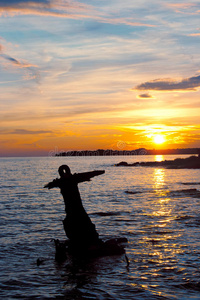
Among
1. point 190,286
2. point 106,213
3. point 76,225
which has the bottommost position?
point 106,213

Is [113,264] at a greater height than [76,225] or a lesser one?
lesser

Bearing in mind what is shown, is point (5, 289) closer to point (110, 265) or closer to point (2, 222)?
point (110, 265)

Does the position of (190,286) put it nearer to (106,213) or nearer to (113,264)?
(113,264)

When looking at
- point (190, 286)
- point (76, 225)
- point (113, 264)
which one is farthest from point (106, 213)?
point (190, 286)

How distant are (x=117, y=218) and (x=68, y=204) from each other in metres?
11.3

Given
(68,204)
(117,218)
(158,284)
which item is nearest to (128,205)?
(117,218)

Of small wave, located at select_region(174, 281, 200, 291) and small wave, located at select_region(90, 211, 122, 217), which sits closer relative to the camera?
small wave, located at select_region(174, 281, 200, 291)

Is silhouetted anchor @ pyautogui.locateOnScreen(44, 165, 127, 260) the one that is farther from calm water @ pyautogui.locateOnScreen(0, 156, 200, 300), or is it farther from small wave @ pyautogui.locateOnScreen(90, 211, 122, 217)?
small wave @ pyautogui.locateOnScreen(90, 211, 122, 217)

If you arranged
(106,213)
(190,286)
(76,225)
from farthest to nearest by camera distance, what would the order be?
(106,213)
(76,225)
(190,286)

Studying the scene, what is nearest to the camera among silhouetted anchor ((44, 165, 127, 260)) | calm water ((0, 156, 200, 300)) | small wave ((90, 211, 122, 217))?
calm water ((0, 156, 200, 300))

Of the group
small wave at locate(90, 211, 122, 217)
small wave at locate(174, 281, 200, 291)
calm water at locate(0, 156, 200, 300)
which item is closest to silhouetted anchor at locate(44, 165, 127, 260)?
calm water at locate(0, 156, 200, 300)

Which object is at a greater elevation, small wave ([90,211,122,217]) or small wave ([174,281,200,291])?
small wave ([174,281,200,291])

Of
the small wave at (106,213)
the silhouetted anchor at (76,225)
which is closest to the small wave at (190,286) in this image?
the silhouetted anchor at (76,225)

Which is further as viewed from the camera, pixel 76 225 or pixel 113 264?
pixel 76 225
